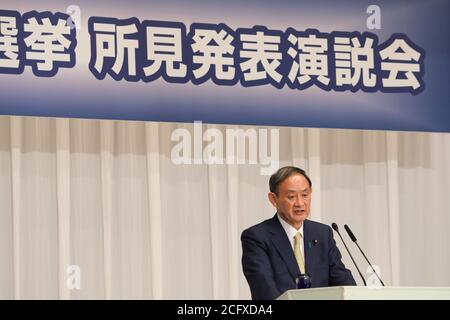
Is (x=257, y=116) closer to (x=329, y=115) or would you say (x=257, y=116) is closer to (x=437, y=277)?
(x=329, y=115)

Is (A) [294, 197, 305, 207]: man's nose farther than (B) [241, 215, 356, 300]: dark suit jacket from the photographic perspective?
Yes

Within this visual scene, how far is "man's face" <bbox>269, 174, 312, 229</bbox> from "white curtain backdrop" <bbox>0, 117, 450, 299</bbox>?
754 millimetres

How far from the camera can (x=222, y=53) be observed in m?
4.89

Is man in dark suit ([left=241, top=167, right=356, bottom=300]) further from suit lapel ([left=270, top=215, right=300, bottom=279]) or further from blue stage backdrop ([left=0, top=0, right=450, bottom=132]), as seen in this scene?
blue stage backdrop ([left=0, top=0, right=450, bottom=132])

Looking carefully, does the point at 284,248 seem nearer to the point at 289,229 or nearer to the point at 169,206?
the point at 289,229

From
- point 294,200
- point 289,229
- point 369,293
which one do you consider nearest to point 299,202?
point 294,200

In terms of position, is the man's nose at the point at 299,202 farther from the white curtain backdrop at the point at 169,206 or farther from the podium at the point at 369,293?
the podium at the point at 369,293

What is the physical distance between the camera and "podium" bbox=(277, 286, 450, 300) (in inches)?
109

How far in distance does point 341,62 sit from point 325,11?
28cm

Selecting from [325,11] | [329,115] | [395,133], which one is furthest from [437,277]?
[325,11]

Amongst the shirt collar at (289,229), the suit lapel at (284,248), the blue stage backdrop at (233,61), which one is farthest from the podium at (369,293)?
the blue stage backdrop at (233,61)

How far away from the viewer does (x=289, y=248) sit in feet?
14.0

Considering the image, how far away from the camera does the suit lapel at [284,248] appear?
4.24 m

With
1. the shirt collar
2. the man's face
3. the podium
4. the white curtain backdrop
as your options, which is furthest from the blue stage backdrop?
the podium
